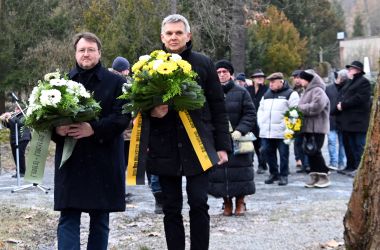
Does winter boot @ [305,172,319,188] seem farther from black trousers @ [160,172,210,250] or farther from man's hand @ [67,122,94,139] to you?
man's hand @ [67,122,94,139]

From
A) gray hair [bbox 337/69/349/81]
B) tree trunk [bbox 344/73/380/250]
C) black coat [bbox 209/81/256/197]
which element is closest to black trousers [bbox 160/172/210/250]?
tree trunk [bbox 344/73/380/250]

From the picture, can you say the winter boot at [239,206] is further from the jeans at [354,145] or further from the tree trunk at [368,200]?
the jeans at [354,145]

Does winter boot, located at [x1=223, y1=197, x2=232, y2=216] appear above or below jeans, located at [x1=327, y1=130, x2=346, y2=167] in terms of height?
below

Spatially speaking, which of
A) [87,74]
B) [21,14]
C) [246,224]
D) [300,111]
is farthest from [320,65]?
[87,74]

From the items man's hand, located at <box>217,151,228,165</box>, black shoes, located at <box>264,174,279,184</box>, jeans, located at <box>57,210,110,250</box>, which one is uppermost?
man's hand, located at <box>217,151,228,165</box>

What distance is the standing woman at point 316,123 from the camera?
36.8 feet

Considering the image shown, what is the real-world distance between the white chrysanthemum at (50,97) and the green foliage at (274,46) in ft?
97.9

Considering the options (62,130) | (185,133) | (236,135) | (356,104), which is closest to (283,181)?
(356,104)

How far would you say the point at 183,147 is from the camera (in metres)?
5.30

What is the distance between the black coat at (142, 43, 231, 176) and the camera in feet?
17.4

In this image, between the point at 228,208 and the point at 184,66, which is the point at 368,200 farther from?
the point at 228,208

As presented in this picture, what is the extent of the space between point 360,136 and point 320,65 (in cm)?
3274

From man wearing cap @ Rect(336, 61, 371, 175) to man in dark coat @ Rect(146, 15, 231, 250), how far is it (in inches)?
297

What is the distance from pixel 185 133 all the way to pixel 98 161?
72 cm
